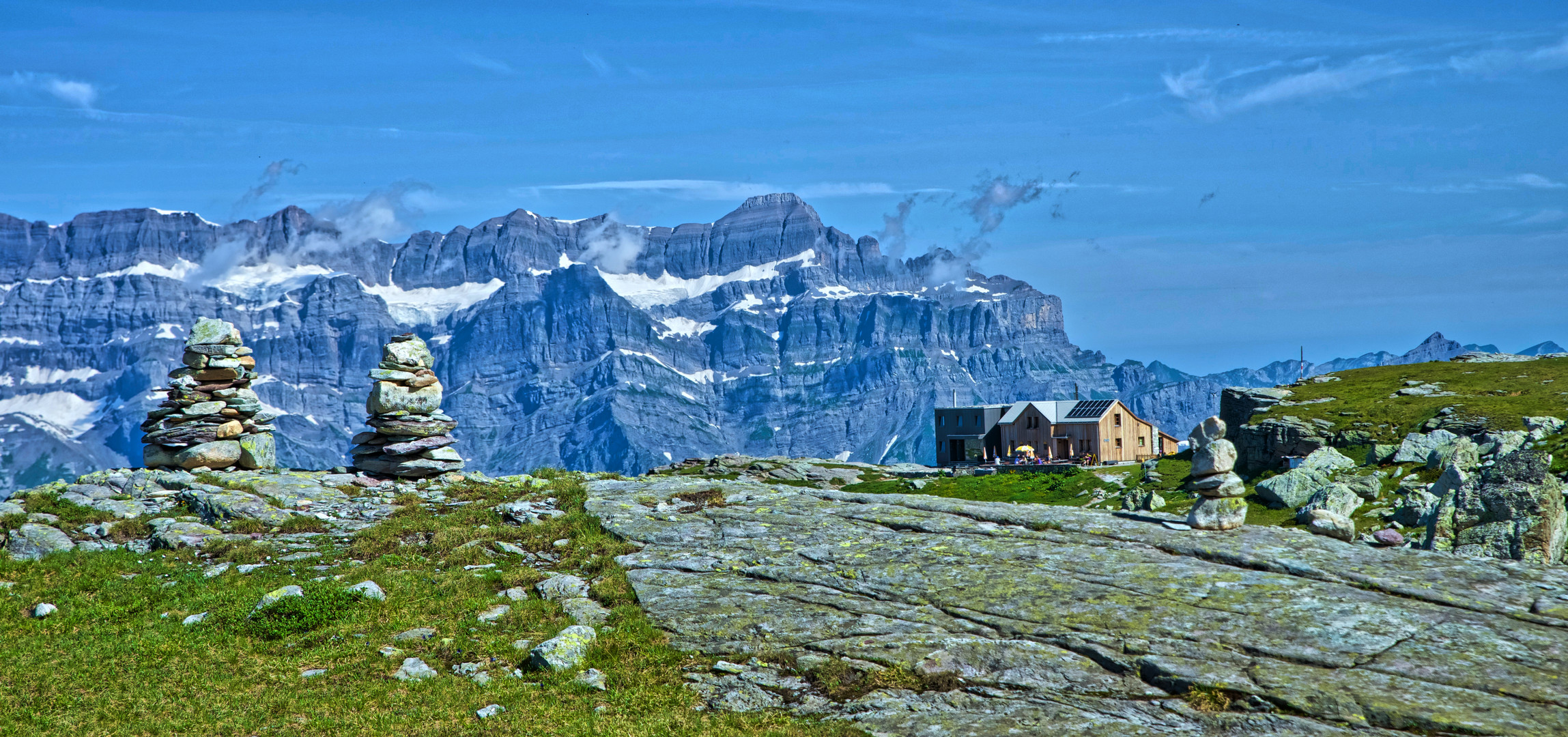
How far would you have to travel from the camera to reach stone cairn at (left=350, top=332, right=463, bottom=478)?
3859 cm

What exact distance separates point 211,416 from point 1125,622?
3568 centimetres

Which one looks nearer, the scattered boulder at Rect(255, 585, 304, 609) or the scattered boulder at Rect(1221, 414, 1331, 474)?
the scattered boulder at Rect(255, 585, 304, 609)

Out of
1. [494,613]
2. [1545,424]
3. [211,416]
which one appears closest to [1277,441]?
[1545,424]

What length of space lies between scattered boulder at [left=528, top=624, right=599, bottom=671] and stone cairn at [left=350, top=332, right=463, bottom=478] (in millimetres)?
21728

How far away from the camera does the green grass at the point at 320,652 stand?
15438 mm

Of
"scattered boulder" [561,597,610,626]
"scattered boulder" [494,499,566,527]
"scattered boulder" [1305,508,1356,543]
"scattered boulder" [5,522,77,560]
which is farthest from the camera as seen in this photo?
"scattered boulder" [494,499,566,527]

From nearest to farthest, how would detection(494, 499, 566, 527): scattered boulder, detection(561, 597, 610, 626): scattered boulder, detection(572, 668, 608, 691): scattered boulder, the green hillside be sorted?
detection(572, 668, 608, 691): scattered boulder, detection(561, 597, 610, 626): scattered boulder, detection(494, 499, 566, 527): scattered boulder, the green hillside

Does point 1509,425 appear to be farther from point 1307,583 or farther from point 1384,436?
point 1307,583

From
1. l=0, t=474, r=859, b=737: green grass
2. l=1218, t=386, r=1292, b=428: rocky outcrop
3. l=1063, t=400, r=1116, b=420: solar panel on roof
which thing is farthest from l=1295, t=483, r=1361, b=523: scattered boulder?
l=1063, t=400, r=1116, b=420: solar panel on roof

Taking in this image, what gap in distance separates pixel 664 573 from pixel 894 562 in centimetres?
500

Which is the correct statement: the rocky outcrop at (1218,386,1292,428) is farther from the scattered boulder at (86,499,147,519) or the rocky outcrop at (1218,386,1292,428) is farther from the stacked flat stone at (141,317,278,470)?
the scattered boulder at (86,499,147,519)

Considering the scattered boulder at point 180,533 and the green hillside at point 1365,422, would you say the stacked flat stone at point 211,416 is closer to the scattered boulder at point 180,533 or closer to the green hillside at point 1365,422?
the scattered boulder at point 180,533

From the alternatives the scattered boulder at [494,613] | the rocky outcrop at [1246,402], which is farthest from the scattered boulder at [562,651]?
the rocky outcrop at [1246,402]

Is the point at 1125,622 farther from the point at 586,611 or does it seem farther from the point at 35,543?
the point at 35,543
